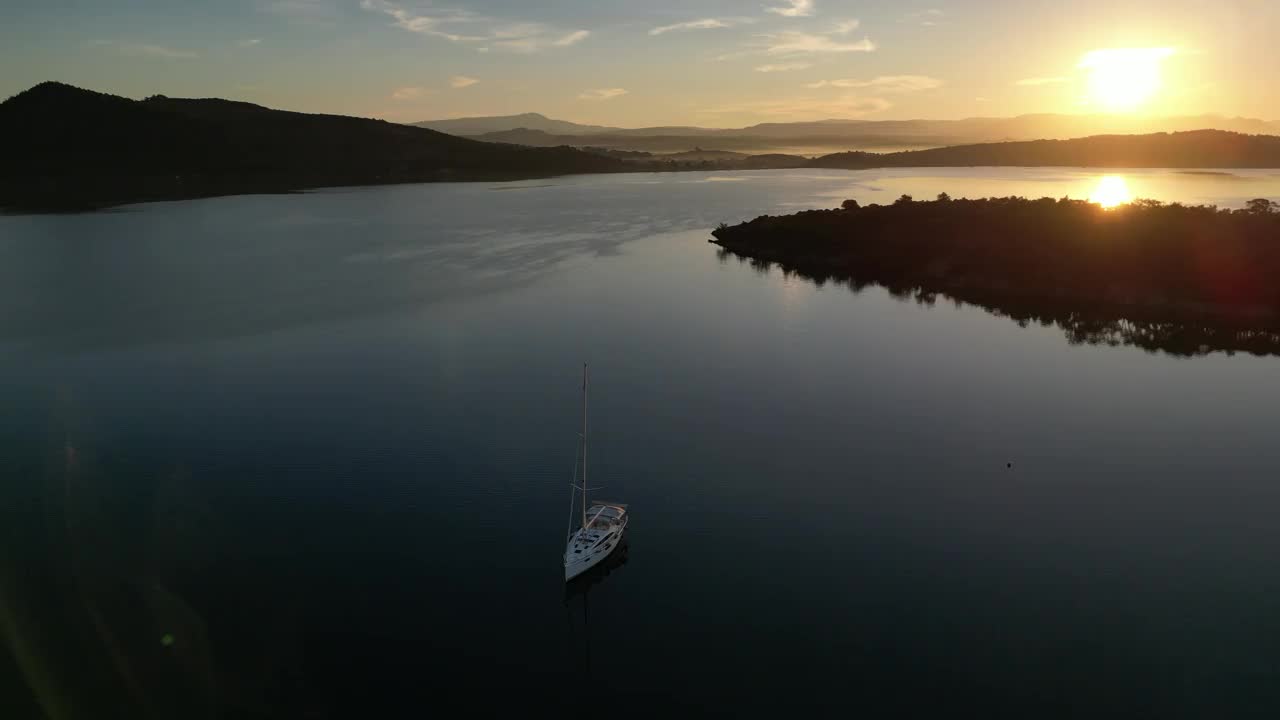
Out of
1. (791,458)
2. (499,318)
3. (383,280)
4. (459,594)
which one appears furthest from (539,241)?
(459,594)

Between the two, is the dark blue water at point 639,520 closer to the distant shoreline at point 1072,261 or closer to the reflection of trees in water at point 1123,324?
the reflection of trees in water at point 1123,324

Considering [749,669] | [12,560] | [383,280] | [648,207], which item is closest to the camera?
[749,669]

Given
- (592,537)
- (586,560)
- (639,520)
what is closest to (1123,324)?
(639,520)

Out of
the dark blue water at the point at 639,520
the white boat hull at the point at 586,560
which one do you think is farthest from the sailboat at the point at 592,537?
the dark blue water at the point at 639,520

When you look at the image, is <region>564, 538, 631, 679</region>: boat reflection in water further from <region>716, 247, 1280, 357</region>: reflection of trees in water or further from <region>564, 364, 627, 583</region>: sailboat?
<region>716, 247, 1280, 357</region>: reflection of trees in water

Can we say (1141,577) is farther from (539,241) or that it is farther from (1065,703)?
(539,241)

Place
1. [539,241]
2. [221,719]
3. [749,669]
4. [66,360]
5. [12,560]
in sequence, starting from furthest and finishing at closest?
[539,241] < [66,360] < [12,560] < [749,669] < [221,719]
